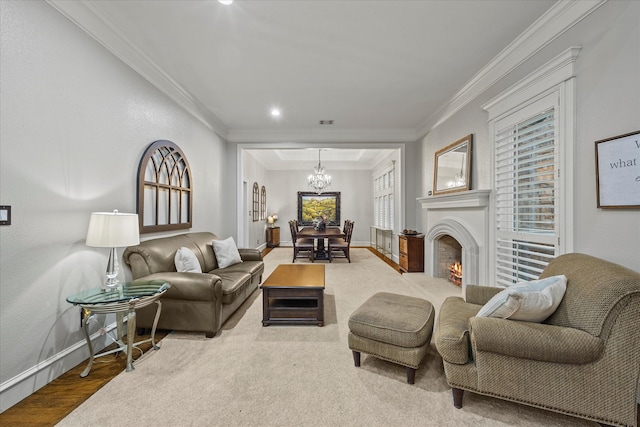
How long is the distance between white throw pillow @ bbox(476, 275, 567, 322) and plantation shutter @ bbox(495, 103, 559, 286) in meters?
0.88

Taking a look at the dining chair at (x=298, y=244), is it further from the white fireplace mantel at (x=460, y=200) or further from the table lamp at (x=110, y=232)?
the table lamp at (x=110, y=232)

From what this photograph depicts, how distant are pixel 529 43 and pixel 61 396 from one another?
15.8ft

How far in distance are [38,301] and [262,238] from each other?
677cm

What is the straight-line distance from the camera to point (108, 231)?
6.61 feet

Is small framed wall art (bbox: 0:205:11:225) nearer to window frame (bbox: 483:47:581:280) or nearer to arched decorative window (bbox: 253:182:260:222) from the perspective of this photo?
window frame (bbox: 483:47:581:280)

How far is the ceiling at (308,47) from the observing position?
220 centimetres

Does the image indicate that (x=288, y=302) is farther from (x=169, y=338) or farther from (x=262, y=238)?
(x=262, y=238)

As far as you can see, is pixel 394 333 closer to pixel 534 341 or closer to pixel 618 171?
pixel 534 341

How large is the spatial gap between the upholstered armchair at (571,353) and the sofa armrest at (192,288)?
6.56 ft

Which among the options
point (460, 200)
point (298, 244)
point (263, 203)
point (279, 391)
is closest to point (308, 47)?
point (460, 200)

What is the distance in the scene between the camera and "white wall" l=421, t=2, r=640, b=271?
1.72 m

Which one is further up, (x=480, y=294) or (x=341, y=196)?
(x=341, y=196)

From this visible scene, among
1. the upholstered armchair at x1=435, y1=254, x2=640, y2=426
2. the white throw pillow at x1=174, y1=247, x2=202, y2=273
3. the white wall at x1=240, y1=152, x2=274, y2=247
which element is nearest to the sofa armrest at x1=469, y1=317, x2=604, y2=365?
the upholstered armchair at x1=435, y1=254, x2=640, y2=426

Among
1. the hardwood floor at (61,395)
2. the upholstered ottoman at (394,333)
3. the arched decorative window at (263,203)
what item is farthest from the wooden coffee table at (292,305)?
the arched decorative window at (263,203)
